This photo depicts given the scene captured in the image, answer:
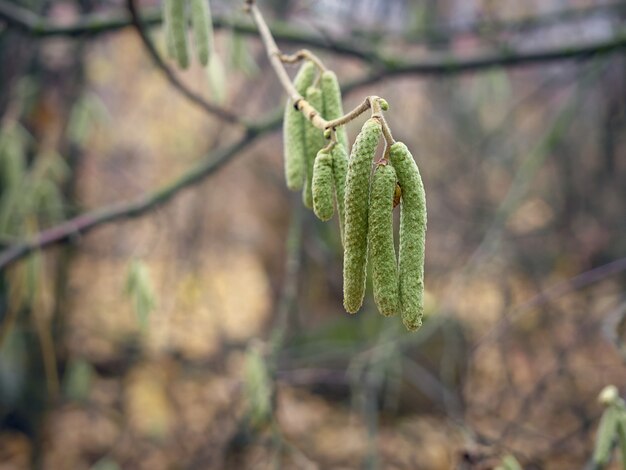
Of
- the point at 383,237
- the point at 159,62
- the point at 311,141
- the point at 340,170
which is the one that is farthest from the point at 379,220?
the point at 159,62

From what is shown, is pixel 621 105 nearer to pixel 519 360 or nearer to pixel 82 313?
pixel 519 360

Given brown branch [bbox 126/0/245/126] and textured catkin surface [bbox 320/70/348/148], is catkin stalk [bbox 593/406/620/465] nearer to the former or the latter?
textured catkin surface [bbox 320/70/348/148]

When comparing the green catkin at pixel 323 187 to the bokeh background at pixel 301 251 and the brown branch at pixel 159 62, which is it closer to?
the brown branch at pixel 159 62

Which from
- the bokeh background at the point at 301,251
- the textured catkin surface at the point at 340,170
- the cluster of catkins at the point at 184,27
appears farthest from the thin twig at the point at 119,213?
the textured catkin surface at the point at 340,170

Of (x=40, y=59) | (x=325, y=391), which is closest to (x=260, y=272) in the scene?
(x=325, y=391)

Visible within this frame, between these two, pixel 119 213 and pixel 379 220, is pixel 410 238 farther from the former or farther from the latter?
pixel 119 213

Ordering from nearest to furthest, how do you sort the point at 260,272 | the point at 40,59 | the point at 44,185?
the point at 44,185 → the point at 40,59 → the point at 260,272

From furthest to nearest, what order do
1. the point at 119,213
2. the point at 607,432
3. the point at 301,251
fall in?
the point at 301,251
the point at 119,213
the point at 607,432
